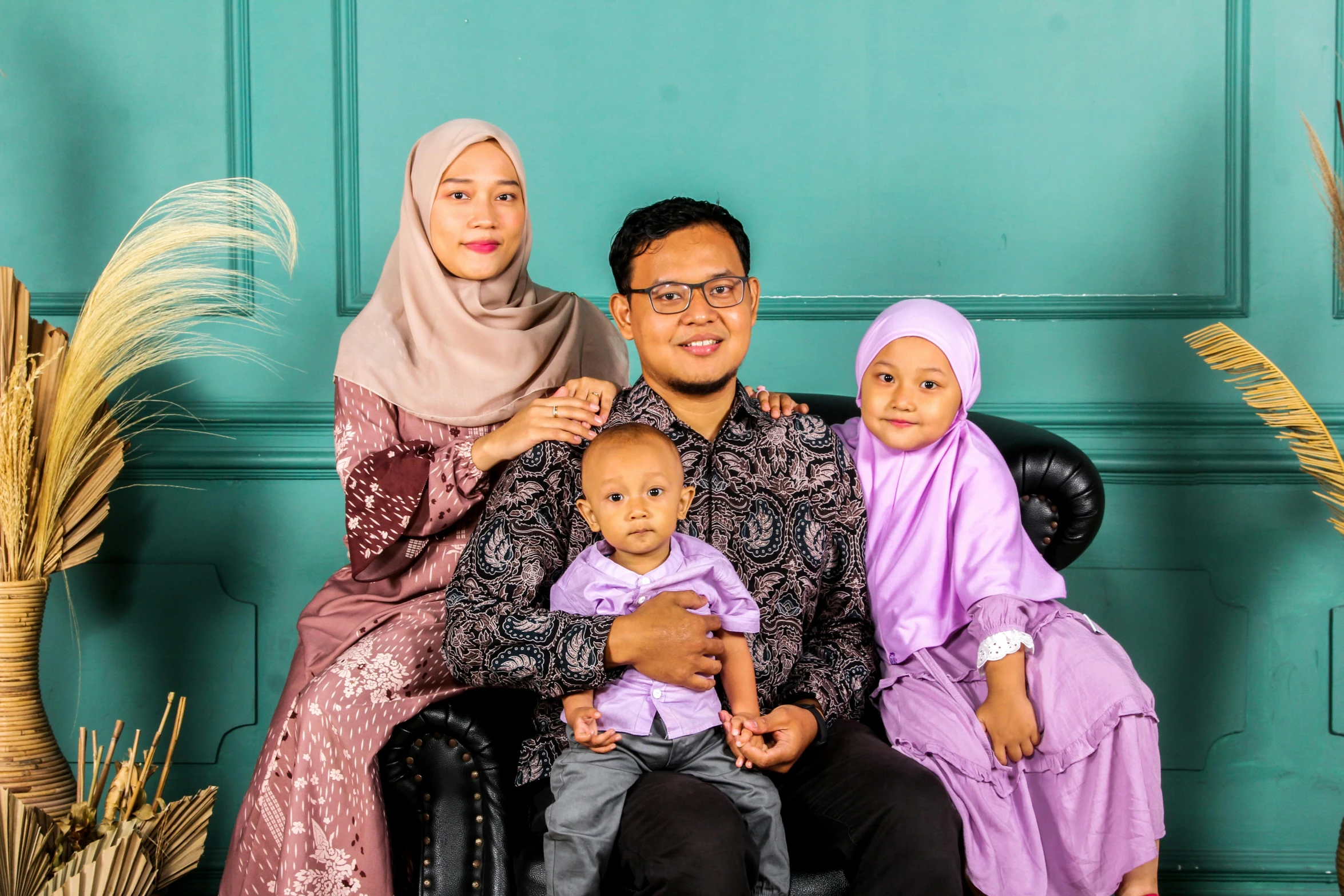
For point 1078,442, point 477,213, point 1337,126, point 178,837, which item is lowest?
point 178,837

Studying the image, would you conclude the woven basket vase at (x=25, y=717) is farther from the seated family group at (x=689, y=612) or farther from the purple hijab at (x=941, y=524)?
the purple hijab at (x=941, y=524)

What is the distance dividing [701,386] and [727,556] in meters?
0.31

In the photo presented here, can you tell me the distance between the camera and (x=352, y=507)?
203 centimetres

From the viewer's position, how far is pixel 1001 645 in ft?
5.76

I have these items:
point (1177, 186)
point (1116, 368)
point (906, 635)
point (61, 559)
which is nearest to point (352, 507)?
point (61, 559)

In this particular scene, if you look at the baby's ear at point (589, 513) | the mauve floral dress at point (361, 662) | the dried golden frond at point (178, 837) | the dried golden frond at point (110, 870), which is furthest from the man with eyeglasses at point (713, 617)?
the dried golden frond at point (178, 837)

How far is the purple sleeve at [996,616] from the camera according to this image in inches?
70.4

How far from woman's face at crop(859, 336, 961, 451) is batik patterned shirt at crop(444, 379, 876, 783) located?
4.6 inches

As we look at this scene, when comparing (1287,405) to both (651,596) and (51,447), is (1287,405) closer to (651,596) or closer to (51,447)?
(651,596)

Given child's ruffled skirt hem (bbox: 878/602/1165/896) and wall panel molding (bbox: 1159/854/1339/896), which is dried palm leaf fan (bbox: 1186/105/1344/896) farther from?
child's ruffled skirt hem (bbox: 878/602/1165/896)

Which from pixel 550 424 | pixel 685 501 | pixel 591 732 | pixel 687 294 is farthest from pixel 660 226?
pixel 591 732

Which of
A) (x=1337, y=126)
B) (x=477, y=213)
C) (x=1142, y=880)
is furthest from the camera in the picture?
(x=1337, y=126)

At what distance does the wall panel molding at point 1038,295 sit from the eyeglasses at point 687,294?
101 centimetres

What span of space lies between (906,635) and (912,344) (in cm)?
54
